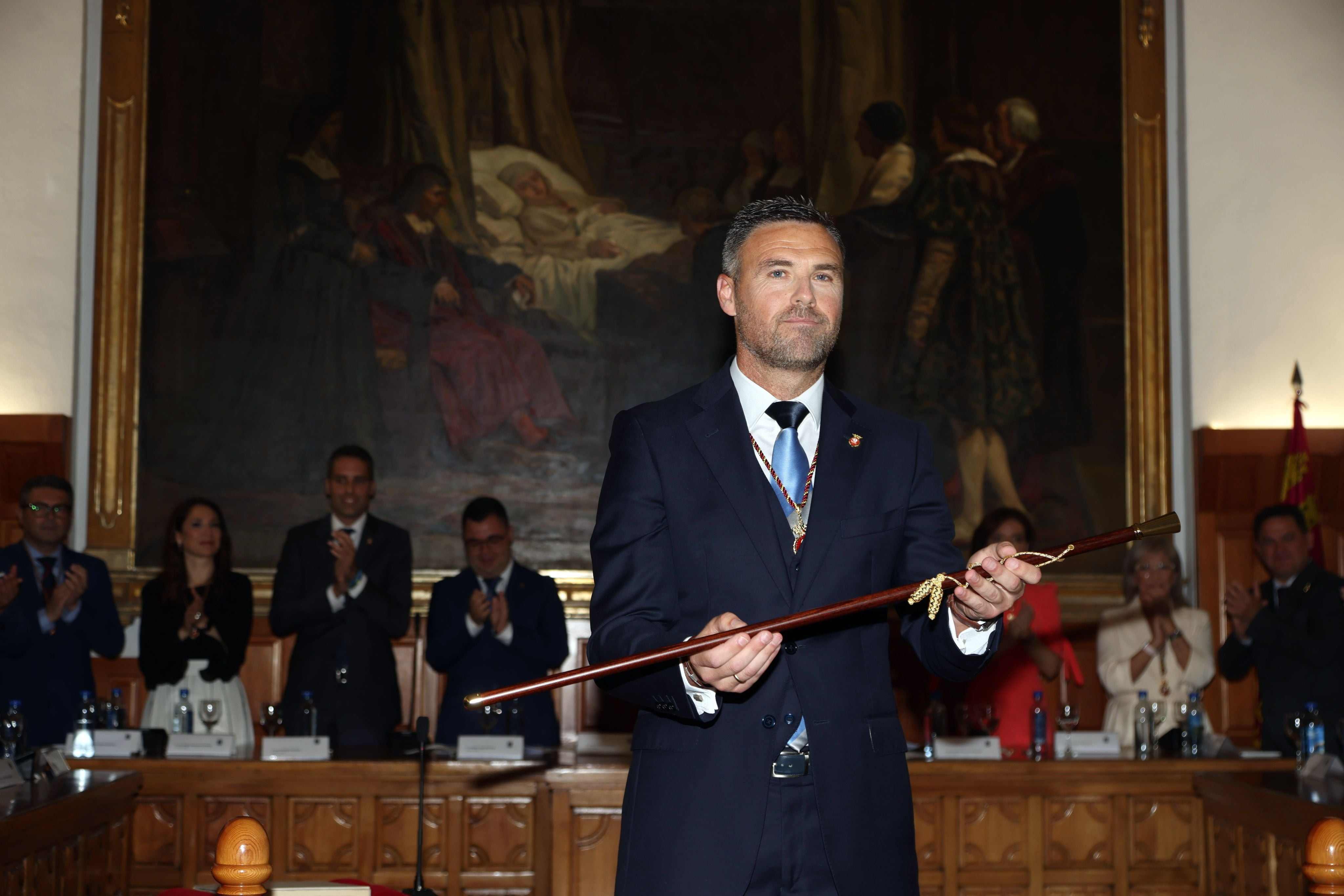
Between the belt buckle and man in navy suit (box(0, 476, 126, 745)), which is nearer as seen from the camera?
the belt buckle

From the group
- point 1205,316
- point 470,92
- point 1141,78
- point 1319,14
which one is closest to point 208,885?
point 470,92

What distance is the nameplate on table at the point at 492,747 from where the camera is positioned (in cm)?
537

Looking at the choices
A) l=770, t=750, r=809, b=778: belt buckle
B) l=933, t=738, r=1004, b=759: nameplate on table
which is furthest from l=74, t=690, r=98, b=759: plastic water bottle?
l=770, t=750, r=809, b=778: belt buckle

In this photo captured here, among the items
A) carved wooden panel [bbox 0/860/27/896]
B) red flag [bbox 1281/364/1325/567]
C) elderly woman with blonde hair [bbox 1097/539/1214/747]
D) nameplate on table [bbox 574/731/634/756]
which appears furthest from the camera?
red flag [bbox 1281/364/1325/567]

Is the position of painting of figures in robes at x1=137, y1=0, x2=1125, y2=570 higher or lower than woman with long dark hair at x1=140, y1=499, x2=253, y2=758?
higher

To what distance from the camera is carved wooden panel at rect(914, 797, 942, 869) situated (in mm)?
5211

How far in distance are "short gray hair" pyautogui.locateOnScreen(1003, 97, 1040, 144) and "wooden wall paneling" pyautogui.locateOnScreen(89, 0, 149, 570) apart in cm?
540

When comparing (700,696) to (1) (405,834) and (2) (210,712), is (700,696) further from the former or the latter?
(2) (210,712)

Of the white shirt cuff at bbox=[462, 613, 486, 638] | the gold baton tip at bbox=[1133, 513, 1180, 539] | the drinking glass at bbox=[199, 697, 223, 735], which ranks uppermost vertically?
the gold baton tip at bbox=[1133, 513, 1180, 539]

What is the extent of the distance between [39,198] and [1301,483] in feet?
25.4

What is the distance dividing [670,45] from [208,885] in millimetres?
5561

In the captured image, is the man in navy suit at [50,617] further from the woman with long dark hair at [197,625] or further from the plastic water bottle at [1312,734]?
the plastic water bottle at [1312,734]

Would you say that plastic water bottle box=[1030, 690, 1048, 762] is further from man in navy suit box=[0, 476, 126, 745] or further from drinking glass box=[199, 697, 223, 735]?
man in navy suit box=[0, 476, 126, 745]

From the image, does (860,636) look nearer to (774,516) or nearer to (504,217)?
(774,516)
